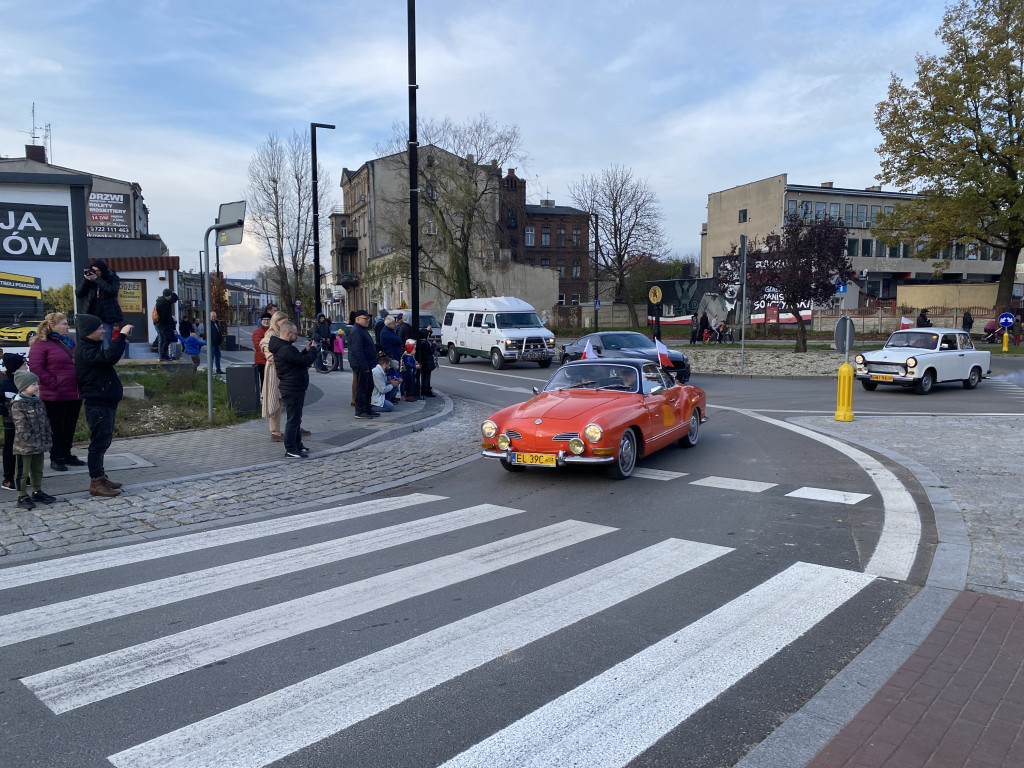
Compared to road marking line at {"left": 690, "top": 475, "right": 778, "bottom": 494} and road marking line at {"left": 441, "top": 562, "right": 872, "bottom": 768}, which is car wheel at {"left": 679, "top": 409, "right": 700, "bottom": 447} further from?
road marking line at {"left": 441, "top": 562, "right": 872, "bottom": 768}

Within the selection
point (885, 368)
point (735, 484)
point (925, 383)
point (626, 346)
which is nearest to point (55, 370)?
point (735, 484)

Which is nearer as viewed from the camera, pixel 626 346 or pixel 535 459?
pixel 535 459

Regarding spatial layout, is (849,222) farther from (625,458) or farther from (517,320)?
(625,458)

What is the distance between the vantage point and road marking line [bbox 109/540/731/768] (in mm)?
3145

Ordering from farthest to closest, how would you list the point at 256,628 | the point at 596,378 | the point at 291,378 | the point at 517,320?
1. the point at 517,320
2. the point at 291,378
3. the point at 596,378
4. the point at 256,628

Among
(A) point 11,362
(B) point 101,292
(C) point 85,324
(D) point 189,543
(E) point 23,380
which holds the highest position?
(B) point 101,292

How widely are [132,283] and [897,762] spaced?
26206 mm

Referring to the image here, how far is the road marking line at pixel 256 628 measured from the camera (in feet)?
12.3

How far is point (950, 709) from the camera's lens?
3.44 metres

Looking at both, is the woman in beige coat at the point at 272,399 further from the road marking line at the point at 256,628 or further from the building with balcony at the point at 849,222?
the building with balcony at the point at 849,222

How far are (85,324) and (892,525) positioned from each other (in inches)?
311

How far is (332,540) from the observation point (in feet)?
20.9

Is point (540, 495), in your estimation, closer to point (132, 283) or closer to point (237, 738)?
point (237, 738)

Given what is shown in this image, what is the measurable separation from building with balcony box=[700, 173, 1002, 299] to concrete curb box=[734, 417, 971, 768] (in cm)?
6504
